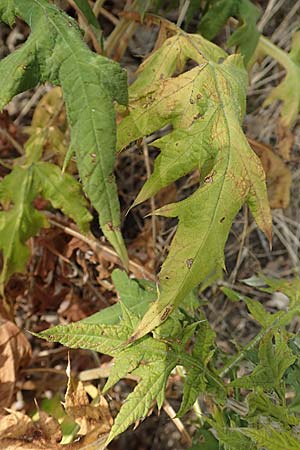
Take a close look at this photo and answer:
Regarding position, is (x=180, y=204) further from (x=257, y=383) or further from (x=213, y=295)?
(x=213, y=295)

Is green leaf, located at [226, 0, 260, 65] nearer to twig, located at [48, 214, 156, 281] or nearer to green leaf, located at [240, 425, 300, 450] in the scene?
twig, located at [48, 214, 156, 281]

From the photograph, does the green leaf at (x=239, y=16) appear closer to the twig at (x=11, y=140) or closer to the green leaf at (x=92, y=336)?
the twig at (x=11, y=140)

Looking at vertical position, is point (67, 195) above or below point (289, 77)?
below

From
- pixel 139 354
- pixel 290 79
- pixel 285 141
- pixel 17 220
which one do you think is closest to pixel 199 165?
pixel 139 354

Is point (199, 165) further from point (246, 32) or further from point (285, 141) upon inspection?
point (285, 141)

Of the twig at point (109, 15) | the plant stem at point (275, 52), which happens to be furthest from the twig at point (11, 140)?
the plant stem at point (275, 52)
